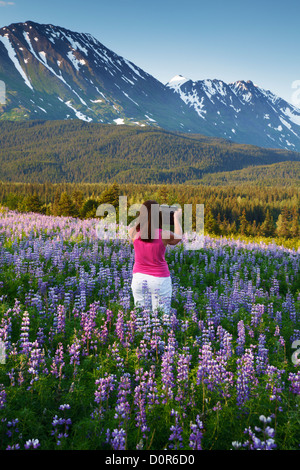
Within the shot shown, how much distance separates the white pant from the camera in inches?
261

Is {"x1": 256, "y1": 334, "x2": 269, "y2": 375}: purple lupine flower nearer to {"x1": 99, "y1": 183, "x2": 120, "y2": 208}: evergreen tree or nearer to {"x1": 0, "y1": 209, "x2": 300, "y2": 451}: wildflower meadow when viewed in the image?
{"x1": 0, "y1": 209, "x2": 300, "y2": 451}: wildflower meadow

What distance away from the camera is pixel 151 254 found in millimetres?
6980

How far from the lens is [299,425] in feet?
11.8

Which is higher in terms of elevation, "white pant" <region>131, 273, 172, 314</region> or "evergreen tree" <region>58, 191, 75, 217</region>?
"evergreen tree" <region>58, 191, 75, 217</region>

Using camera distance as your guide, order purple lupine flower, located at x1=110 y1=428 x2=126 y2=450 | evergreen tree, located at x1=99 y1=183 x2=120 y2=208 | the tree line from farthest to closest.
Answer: the tree line → evergreen tree, located at x1=99 y1=183 x2=120 y2=208 → purple lupine flower, located at x1=110 y1=428 x2=126 y2=450

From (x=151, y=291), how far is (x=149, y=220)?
56.4 inches

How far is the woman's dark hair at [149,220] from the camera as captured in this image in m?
6.98

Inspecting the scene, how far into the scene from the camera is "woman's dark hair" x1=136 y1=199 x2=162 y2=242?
698cm

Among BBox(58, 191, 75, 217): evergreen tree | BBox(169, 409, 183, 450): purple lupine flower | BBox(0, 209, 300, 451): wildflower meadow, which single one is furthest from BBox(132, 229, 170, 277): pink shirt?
BBox(58, 191, 75, 217): evergreen tree

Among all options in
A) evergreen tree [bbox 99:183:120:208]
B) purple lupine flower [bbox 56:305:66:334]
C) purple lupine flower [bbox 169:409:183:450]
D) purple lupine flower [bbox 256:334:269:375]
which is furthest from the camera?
evergreen tree [bbox 99:183:120:208]

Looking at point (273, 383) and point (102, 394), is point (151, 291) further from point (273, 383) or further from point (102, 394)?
point (273, 383)

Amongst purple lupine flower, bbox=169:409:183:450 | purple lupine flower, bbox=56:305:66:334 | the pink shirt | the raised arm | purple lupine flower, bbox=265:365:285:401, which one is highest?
the raised arm

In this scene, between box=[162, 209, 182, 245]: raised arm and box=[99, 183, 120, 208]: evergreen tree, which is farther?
box=[99, 183, 120, 208]: evergreen tree
